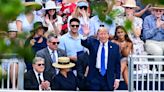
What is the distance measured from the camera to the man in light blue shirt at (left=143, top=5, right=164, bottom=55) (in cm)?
847

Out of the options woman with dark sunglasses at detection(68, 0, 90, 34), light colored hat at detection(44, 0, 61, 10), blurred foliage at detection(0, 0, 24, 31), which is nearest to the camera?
blurred foliage at detection(0, 0, 24, 31)

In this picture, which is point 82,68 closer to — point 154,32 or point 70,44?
point 70,44

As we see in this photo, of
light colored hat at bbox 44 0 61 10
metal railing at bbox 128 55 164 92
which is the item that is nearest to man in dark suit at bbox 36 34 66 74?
light colored hat at bbox 44 0 61 10

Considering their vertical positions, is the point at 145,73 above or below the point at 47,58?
below

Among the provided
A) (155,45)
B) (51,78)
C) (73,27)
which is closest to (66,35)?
(73,27)

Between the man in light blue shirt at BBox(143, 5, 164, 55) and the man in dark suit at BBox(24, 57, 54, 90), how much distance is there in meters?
1.80

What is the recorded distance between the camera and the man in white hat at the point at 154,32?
27.8 feet

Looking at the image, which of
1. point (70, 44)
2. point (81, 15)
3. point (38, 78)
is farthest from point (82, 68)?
point (81, 15)

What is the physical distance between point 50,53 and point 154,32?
6.16ft

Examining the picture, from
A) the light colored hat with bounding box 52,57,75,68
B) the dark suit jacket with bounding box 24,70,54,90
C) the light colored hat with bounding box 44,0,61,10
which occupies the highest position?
the light colored hat with bounding box 44,0,61,10

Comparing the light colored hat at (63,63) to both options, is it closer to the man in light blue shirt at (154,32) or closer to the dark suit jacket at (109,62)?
the dark suit jacket at (109,62)

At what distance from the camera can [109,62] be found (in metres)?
8.12

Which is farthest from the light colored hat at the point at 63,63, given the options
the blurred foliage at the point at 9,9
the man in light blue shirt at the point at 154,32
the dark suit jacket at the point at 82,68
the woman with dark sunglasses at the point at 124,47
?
the blurred foliage at the point at 9,9

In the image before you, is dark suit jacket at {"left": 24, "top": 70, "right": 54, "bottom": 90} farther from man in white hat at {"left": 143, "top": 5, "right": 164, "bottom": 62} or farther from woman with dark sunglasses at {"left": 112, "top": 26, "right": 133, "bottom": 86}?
man in white hat at {"left": 143, "top": 5, "right": 164, "bottom": 62}
